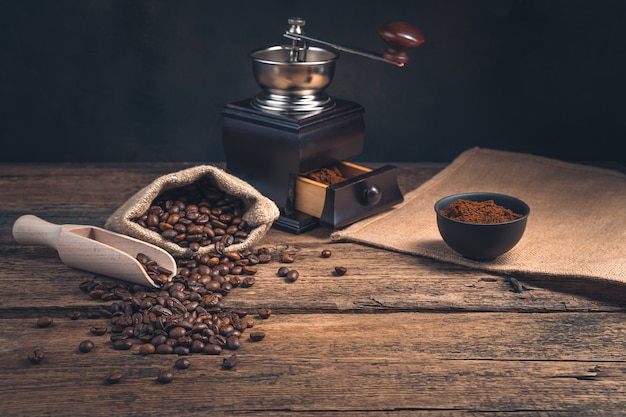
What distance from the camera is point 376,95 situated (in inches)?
131

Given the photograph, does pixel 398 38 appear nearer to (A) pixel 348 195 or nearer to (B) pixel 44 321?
(A) pixel 348 195

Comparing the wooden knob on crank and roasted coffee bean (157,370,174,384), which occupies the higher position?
the wooden knob on crank

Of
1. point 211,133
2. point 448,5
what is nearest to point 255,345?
point 211,133

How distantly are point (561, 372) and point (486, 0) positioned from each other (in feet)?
6.00

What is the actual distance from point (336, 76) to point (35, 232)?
1440 millimetres

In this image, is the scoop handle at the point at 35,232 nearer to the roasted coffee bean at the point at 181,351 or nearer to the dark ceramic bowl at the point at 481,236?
the roasted coffee bean at the point at 181,351

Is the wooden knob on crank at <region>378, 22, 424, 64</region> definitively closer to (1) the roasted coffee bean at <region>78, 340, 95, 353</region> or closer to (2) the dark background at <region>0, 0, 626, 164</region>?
(2) the dark background at <region>0, 0, 626, 164</region>

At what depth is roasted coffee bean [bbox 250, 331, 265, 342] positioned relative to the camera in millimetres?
1898

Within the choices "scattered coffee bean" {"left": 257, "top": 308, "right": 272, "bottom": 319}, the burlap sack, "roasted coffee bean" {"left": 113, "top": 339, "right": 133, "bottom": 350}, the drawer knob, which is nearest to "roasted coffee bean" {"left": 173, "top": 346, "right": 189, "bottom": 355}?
"roasted coffee bean" {"left": 113, "top": 339, "right": 133, "bottom": 350}

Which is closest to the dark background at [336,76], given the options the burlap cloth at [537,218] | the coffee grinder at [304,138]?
the burlap cloth at [537,218]

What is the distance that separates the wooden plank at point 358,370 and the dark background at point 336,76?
1.46 metres

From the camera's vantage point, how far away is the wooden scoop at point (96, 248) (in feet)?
6.97

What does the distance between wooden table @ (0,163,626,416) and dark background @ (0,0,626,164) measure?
99 centimetres

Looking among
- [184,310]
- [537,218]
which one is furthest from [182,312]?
[537,218]
